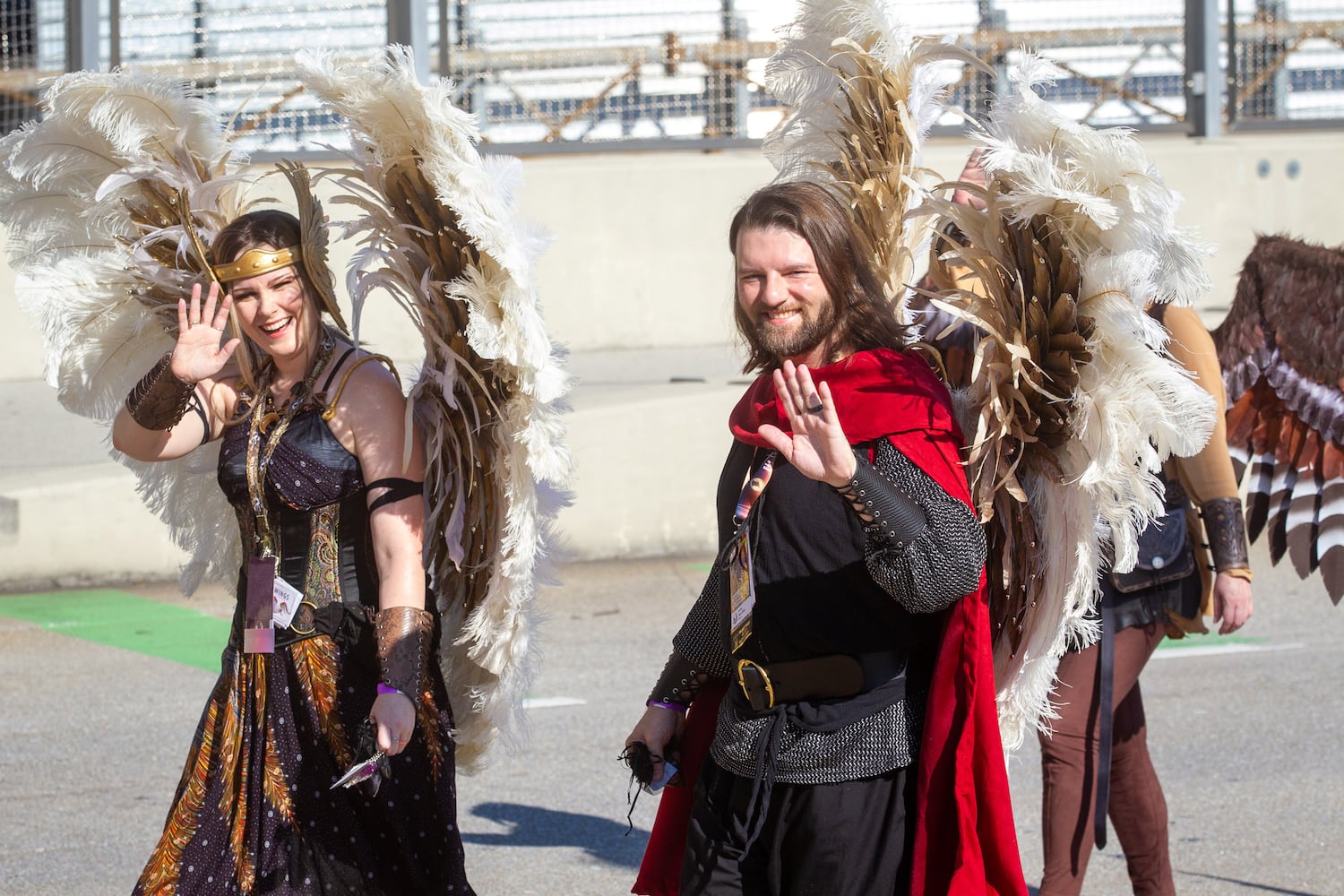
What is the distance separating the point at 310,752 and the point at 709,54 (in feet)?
31.4

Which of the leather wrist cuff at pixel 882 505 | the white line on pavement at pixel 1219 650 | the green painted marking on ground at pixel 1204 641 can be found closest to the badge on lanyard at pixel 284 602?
the leather wrist cuff at pixel 882 505

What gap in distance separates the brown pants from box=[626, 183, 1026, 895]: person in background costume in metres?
1.16

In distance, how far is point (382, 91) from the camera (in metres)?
2.83

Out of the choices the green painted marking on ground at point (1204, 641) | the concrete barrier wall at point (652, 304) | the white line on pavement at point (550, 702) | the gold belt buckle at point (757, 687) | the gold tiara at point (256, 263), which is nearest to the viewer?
the gold belt buckle at point (757, 687)

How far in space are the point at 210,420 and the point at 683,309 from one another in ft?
28.7

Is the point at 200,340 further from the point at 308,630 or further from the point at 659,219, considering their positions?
the point at 659,219

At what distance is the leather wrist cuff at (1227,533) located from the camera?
3674 mm

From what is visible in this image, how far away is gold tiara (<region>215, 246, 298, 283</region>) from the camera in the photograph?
3.09m

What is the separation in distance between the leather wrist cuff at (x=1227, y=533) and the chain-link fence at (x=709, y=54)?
8.16 m

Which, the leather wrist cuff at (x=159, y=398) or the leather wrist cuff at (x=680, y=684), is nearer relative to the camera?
the leather wrist cuff at (x=680, y=684)

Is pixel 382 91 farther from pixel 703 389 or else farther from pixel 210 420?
pixel 703 389

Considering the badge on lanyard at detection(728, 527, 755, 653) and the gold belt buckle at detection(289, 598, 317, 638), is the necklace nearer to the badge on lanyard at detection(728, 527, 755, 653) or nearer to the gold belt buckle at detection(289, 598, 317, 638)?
the gold belt buckle at detection(289, 598, 317, 638)

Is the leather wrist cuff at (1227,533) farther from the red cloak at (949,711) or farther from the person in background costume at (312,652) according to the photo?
the person in background costume at (312,652)

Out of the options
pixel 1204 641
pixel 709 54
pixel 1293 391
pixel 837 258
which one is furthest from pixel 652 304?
pixel 837 258
